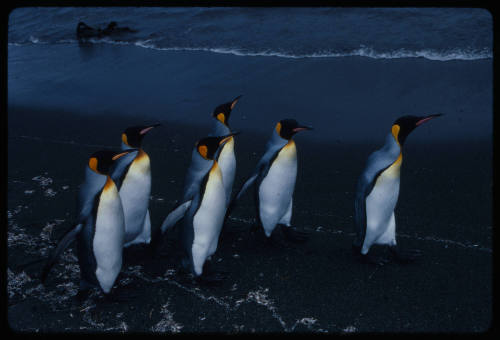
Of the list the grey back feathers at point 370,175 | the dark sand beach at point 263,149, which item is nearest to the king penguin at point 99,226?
the dark sand beach at point 263,149

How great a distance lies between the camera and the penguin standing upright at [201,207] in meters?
3.37

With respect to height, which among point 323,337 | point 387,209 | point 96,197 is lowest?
point 323,337

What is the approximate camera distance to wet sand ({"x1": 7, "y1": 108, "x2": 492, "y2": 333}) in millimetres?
3047

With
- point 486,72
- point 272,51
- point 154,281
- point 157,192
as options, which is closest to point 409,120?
point 154,281

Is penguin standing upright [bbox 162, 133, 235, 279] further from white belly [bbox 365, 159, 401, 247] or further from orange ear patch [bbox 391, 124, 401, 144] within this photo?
orange ear patch [bbox 391, 124, 401, 144]

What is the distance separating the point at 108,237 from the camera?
125 inches

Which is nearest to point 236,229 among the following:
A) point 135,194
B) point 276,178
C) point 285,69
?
point 276,178

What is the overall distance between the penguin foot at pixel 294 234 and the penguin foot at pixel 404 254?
698mm

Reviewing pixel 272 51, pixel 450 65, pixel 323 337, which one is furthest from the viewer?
pixel 272 51

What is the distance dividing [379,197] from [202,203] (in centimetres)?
133

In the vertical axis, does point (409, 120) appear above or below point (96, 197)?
above

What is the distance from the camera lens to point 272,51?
8.47 meters

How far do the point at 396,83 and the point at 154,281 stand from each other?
4693 mm

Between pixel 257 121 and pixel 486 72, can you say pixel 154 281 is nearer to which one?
pixel 257 121
